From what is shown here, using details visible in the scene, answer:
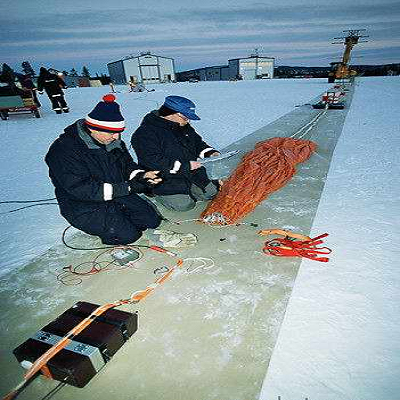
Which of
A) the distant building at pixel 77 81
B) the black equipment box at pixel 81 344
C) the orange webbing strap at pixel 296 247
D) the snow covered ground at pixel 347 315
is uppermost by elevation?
the distant building at pixel 77 81

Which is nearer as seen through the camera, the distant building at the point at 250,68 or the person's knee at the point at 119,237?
the person's knee at the point at 119,237

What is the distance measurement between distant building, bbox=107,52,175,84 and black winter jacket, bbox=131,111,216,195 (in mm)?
46623

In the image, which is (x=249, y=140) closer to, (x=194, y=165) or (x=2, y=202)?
(x=194, y=165)

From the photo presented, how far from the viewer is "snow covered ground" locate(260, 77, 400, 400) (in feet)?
4.51

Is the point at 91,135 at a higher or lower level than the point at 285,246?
higher

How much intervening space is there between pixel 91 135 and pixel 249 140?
4.60 m

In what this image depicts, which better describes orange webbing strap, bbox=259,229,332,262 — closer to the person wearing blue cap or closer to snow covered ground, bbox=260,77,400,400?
snow covered ground, bbox=260,77,400,400

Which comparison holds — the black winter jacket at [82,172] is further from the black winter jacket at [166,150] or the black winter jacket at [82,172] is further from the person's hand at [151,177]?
the black winter jacket at [166,150]

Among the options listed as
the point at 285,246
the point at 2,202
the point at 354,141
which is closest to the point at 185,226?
the point at 285,246

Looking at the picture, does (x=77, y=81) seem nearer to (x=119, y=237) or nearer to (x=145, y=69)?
(x=145, y=69)

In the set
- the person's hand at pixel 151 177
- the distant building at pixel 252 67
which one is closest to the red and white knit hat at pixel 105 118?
the person's hand at pixel 151 177

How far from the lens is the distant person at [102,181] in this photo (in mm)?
A: 2238

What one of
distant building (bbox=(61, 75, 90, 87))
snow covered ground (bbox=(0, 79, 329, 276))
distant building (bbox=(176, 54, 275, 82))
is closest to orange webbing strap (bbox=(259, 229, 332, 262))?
snow covered ground (bbox=(0, 79, 329, 276))

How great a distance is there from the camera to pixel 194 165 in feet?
10.7
